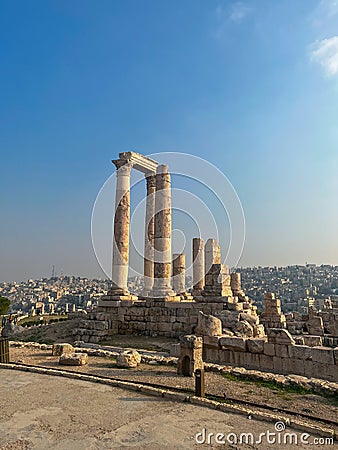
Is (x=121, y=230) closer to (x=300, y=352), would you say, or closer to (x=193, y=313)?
(x=193, y=313)

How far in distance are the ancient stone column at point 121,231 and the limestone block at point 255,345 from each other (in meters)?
11.0

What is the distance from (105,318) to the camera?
18.6 metres

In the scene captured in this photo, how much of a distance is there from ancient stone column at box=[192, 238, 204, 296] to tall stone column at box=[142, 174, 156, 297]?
315 centimetres

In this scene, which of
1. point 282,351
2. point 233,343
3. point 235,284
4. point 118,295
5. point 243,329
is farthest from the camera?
point 235,284

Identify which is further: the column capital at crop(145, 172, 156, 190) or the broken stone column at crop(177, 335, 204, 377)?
the column capital at crop(145, 172, 156, 190)

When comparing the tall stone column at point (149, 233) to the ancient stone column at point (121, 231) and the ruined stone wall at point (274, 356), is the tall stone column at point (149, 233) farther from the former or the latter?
the ruined stone wall at point (274, 356)

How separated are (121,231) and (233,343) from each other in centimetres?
1188

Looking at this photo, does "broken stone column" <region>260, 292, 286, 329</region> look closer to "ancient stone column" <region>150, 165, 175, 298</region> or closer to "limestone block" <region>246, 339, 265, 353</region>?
"ancient stone column" <region>150, 165, 175, 298</region>

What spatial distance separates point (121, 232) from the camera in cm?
2139

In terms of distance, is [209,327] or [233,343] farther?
[209,327]

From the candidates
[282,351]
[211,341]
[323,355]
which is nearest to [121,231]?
[211,341]

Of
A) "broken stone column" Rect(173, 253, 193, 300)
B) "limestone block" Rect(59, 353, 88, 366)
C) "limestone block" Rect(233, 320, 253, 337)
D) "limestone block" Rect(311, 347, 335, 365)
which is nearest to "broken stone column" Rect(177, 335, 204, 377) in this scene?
"limestone block" Rect(59, 353, 88, 366)

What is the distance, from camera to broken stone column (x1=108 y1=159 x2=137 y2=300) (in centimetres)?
2100

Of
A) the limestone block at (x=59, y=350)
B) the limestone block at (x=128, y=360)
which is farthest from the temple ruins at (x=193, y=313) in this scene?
the limestone block at (x=59, y=350)
